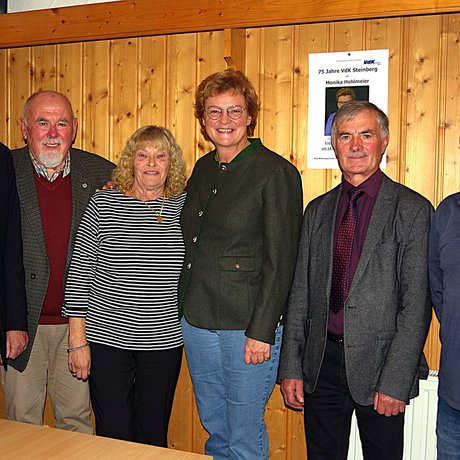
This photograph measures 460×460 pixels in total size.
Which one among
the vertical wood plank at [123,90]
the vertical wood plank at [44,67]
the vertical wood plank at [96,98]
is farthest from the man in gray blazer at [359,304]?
the vertical wood plank at [44,67]

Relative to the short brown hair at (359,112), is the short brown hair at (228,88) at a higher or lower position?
higher

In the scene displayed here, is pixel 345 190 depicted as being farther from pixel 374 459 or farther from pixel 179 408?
pixel 179 408

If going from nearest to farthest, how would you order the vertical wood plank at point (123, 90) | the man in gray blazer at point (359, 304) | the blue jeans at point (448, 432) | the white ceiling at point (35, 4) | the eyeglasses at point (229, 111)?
the blue jeans at point (448, 432) < the man in gray blazer at point (359, 304) < the eyeglasses at point (229, 111) < the vertical wood plank at point (123, 90) < the white ceiling at point (35, 4)

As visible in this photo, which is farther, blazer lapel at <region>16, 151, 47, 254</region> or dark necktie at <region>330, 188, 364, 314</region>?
blazer lapel at <region>16, 151, 47, 254</region>

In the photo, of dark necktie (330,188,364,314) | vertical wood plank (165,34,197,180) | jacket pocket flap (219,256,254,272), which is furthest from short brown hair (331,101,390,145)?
vertical wood plank (165,34,197,180)

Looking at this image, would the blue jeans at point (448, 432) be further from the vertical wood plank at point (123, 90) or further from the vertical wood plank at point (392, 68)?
the vertical wood plank at point (123, 90)

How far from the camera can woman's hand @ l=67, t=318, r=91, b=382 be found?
96.7 inches

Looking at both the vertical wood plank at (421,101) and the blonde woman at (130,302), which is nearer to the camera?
the blonde woman at (130,302)

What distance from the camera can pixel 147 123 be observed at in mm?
3146

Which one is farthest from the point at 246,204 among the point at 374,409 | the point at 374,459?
the point at 374,459

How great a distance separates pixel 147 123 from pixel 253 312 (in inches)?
50.2

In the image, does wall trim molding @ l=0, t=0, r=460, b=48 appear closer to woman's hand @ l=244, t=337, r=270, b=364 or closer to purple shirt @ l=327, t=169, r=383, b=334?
purple shirt @ l=327, t=169, r=383, b=334

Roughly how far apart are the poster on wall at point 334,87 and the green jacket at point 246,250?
0.48 meters

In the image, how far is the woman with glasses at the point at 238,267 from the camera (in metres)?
2.32
